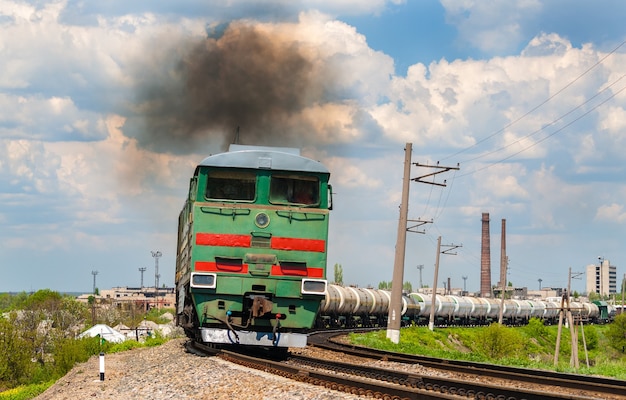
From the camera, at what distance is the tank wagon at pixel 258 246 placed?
59.7ft

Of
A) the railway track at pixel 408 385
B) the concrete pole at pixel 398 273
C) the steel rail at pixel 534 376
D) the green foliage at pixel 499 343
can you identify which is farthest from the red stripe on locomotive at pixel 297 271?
the green foliage at pixel 499 343

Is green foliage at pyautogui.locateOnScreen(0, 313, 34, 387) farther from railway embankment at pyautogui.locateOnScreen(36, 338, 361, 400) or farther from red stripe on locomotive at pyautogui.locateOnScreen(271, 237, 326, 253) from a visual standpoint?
red stripe on locomotive at pyautogui.locateOnScreen(271, 237, 326, 253)

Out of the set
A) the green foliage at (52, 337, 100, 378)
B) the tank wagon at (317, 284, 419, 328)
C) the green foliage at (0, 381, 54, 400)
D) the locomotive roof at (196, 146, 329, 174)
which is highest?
the locomotive roof at (196, 146, 329, 174)

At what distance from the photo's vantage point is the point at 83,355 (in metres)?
67.6

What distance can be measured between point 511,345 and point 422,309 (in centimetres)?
1634

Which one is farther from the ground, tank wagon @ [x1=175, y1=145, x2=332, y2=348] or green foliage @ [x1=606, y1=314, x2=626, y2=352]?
tank wagon @ [x1=175, y1=145, x2=332, y2=348]

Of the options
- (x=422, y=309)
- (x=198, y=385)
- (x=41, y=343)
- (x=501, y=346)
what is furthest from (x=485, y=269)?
(x=198, y=385)

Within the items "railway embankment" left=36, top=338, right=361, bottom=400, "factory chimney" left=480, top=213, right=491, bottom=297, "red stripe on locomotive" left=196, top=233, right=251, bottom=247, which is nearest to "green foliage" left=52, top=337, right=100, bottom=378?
"railway embankment" left=36, top=338, right=361, bottom=400

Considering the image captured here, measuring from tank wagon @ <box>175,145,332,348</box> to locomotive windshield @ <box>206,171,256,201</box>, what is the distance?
2 centimetres

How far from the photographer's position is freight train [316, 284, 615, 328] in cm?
5678

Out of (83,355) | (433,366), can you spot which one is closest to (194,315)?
(433,366)

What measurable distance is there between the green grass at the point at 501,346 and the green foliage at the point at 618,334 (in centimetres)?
73

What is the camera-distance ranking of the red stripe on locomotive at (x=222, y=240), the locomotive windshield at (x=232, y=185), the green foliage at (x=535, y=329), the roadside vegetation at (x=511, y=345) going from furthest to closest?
the green foliage at (x=535, y=329) → the roadside vegetation at (x=511, y=345) → the locomotive windshield at (x=232, y=185) → the red stripe on locomotive at (x=222, y=240)

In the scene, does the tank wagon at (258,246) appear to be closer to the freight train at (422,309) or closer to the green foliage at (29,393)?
the freight train at (422,309)
